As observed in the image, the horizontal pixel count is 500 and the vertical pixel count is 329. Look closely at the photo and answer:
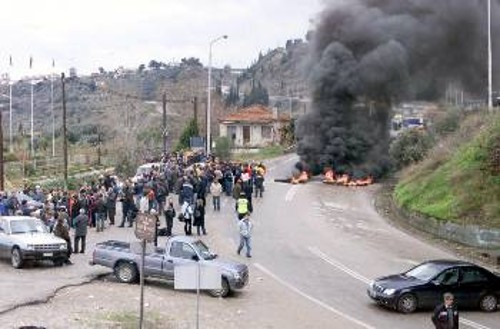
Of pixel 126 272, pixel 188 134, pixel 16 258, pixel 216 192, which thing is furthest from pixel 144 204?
pixel 188 134

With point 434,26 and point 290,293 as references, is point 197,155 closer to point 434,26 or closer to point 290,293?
point 434,26

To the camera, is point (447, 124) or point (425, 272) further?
point (447, 124)

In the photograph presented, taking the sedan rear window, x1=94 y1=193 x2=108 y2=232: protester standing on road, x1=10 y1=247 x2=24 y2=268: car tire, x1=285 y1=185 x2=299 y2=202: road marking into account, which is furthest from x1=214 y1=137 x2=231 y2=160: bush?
the sedan rear window

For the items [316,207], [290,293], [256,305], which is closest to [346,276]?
[290,293]

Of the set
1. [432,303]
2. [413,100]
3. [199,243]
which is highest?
[413,100]

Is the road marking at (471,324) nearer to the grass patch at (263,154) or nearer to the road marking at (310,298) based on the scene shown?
the road marking at (310,298)

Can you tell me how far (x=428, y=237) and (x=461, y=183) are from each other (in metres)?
4.52

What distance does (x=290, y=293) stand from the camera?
20688 millimetres

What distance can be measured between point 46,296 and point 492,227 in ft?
54.8

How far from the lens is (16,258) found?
2242 cm

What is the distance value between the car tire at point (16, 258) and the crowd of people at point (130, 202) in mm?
1388

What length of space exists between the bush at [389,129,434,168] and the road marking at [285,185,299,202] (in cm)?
892

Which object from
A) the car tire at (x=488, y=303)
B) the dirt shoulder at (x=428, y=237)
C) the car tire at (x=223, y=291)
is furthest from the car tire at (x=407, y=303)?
the dirt shoulder at (x=428, y=237)

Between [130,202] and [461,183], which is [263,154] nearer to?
[461,183]
